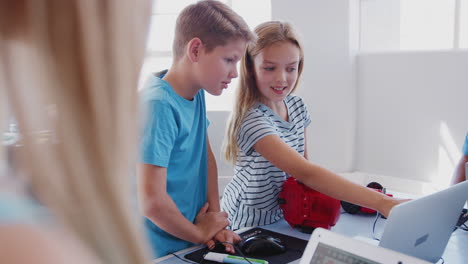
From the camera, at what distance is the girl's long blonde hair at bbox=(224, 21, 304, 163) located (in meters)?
1.86

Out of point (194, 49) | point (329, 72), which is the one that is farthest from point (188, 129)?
point (329, 72)

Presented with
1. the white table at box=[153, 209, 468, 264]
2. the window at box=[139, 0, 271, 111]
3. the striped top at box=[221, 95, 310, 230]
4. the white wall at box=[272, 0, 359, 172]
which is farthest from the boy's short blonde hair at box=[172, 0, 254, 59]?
the window at box=[139, 0, 271, 111]

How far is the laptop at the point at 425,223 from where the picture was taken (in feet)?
3.82

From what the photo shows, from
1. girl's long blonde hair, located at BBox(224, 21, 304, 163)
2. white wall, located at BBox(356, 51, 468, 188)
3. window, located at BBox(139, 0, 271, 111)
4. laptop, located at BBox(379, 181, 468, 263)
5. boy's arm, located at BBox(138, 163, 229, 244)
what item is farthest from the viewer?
window, located at BBox(139, 0, 271, 111)

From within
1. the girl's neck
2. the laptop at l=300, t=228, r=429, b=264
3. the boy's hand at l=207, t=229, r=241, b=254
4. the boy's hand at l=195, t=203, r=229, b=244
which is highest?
the girl's neck

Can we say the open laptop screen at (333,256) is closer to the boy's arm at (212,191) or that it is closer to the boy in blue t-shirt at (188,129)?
the boy in blue t-shirt at (188,129)

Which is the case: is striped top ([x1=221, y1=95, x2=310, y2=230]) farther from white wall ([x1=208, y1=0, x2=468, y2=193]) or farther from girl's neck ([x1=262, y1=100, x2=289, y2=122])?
white wall ([x1=208, y1=0, x2=468, y2=193])

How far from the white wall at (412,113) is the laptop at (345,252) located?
2.86 m

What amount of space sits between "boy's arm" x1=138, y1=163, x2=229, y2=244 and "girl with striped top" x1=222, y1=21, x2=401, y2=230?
0.28m

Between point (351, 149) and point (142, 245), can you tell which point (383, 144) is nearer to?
point (351, 149)

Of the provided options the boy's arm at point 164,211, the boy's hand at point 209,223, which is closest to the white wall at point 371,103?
the boy's hand at point 209,223

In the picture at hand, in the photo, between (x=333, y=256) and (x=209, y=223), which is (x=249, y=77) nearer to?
(x=209, y=223)

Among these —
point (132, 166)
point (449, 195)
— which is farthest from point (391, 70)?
point (132, 166)

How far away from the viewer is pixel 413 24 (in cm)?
393
